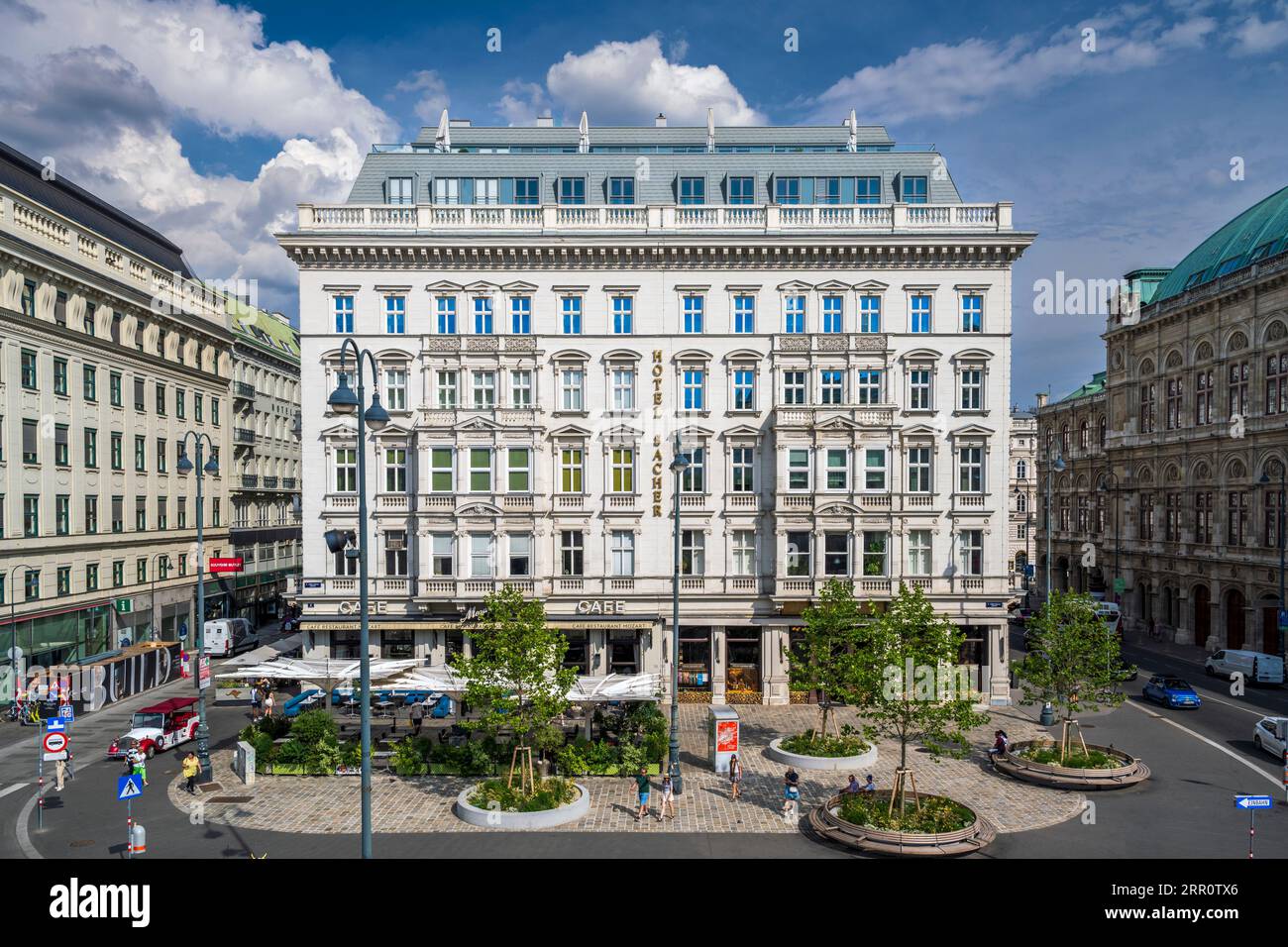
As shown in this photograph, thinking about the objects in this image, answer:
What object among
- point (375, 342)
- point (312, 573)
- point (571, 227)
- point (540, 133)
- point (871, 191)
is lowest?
point (312, 573)

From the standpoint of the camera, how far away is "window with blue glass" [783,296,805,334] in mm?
37812

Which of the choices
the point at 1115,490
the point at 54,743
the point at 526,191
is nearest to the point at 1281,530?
the point at 1115,490

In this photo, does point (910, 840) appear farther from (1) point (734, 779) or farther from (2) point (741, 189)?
(2) point (741, 189)

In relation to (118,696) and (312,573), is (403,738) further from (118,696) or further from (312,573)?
(118,696)

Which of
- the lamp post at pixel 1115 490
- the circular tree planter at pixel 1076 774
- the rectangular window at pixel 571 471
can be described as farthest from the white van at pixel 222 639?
the lamp post at pixel 1115 490

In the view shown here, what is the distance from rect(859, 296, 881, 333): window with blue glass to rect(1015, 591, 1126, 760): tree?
1505 centimetres

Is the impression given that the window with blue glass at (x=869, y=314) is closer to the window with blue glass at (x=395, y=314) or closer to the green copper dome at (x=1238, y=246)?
the window with blue glass at (x=395, y=314)

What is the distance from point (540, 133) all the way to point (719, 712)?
34523 mm

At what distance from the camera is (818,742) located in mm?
29109

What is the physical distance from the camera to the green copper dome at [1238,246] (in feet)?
168

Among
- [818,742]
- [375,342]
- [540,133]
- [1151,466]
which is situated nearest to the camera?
[818,742]

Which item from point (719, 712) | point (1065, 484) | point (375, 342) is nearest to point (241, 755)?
point (719, 712)

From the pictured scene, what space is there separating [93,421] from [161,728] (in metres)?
22.4

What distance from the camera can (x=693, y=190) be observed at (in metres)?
40.9
